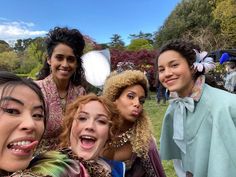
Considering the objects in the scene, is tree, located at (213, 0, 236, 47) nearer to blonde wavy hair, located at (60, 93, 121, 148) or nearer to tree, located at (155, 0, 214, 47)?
tree, located at (155, 0, 214, 47)

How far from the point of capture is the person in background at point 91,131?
2117 mm

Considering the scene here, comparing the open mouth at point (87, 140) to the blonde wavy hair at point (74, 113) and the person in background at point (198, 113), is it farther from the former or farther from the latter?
the person in background at point (198, 113)

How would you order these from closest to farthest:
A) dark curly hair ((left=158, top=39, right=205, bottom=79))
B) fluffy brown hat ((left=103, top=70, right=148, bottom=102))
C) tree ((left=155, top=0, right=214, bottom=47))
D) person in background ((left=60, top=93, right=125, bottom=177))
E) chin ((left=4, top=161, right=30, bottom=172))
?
chin ((left=4, top=161, right=30, bottom=172))
person in background ((left=60, top=93, right=125, bottom=177))
dark curly hair ((left=158, top=39, right=205, bottom=79))
fluffy brown hat ((left=103, top=70, right=148, bottom=102))
tree ((left=155, top=0, right=214, bottom=47))

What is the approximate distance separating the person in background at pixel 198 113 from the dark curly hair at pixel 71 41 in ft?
2.58

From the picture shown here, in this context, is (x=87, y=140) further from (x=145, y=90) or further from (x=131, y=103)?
(x=145, y=90)

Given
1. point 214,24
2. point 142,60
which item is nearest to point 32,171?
point 142,60

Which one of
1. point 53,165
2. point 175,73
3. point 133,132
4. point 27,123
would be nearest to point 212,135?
point 175,73

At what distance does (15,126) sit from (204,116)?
148cm

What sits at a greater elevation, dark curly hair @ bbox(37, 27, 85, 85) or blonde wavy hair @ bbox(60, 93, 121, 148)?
dark curly hair @ bbox(37, 27, 85, 85)

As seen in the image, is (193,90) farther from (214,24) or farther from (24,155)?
(214,24)

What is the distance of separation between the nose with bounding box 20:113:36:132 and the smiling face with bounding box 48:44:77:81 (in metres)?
1.40

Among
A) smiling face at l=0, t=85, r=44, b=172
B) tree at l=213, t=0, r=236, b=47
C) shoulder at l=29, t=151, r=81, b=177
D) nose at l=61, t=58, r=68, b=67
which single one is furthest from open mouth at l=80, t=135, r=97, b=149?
tree at l=213, t=0, r=236, b=47

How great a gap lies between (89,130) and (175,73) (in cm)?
80

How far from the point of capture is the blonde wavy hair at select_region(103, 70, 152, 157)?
2721 millimetres
